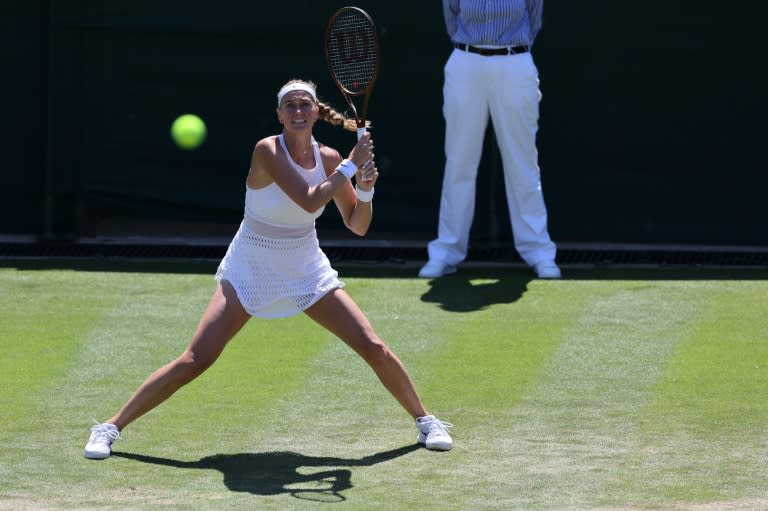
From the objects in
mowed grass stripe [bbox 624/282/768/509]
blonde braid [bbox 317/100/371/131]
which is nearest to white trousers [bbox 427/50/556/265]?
mowed grass stripe [bbox 624/282/768/509]

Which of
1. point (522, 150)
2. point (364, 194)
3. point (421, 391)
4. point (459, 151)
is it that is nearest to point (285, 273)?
point (364, 194)

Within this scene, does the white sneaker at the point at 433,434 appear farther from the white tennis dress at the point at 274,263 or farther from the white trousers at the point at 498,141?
the white trousers at the point at 498,141

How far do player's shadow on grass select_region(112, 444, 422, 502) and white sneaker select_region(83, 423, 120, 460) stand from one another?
8 cm

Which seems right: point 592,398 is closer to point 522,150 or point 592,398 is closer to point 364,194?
point 364,194

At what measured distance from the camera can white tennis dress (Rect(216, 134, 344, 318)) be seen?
6.34m

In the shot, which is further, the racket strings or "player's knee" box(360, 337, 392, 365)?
→ the racket strings

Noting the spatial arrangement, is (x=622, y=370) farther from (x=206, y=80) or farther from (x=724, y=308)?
(x=206, y=80)

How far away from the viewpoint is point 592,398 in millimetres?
7312

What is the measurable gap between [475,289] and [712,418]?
3.03 m

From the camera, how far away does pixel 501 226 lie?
1091 centimetres

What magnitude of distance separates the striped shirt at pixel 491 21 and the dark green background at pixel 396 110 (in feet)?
2.92

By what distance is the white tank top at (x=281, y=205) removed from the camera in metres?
6.31

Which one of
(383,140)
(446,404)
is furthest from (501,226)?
(446,404)

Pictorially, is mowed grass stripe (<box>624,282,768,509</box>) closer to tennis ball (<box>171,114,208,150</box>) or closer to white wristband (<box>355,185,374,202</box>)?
white wristband (<box>355,185,374,202</box>)
